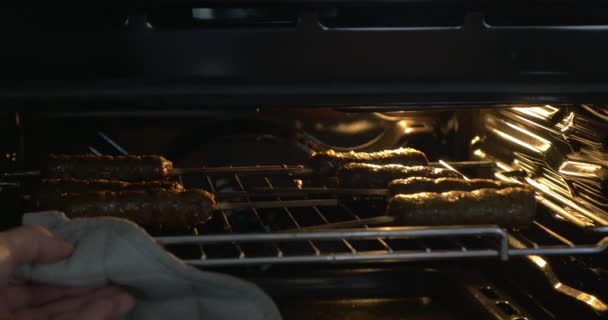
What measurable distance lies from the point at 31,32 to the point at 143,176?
2.47 ft

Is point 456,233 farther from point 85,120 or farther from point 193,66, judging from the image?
point 85,120

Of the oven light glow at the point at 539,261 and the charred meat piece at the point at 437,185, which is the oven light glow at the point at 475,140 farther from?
the oven light glow at the point at 539,261

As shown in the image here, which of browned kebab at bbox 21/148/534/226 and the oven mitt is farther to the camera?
browned kebab at bbox 21/148/534/226

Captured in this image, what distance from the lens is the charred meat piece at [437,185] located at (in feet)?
5.10

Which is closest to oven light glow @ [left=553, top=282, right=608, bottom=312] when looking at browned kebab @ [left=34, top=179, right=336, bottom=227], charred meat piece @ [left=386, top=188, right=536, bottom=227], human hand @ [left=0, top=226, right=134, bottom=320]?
charred meat piece @ [left=386, top=188, right=536, bottom=227]

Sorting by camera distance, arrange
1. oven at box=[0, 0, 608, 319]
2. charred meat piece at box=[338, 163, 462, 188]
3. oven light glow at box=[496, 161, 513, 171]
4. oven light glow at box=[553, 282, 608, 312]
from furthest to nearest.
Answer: oven light glow at box=[496, 161, 513, 171]
charred meat piece at box=[338, 163, 462, 188]
oven light glow at box=[553, 282, 608, 312]
oven at box=[0, 0, 608, 319]

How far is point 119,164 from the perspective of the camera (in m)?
1.72

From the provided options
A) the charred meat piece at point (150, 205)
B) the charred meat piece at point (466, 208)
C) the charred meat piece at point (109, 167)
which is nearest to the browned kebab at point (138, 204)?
the charred meat piece at point (150, 205)

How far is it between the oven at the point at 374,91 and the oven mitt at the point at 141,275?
4cm

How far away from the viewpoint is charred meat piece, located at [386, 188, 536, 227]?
1392 millimetres

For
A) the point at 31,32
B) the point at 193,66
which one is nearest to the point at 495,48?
the point at 193,66

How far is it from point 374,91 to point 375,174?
62cm

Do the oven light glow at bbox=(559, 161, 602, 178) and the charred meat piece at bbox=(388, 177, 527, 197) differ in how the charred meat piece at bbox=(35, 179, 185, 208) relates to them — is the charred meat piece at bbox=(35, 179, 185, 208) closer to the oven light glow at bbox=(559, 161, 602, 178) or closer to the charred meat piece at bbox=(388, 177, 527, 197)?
the charred meat piece at bbox=(388, 177, 527, 197)

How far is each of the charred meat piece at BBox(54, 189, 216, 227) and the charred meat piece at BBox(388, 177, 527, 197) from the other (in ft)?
1.41
